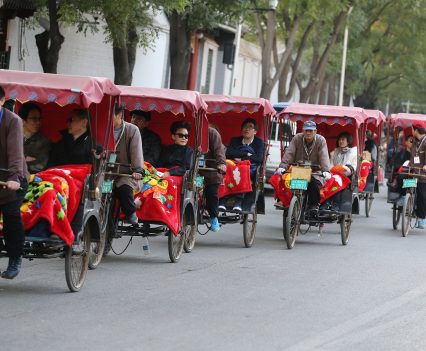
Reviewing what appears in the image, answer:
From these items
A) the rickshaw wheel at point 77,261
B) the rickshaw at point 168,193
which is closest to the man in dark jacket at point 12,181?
the rickshaw wheel at point 77,261

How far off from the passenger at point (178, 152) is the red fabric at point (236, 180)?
6.92 feet

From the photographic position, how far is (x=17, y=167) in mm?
10312

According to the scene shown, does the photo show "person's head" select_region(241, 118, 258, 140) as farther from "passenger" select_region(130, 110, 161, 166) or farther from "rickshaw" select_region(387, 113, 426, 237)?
"rickshaw" select_region(387, 113, 426, 237)

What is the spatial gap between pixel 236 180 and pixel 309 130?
51.5 inches

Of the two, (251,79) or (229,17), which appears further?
(251,79)

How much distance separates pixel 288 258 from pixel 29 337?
7493 mm

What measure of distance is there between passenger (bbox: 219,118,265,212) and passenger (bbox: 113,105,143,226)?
157 inches

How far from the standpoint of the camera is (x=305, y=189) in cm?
1731

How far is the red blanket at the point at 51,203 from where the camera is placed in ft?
35.5

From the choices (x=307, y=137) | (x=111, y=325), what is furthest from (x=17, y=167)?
(x=307, y=137)

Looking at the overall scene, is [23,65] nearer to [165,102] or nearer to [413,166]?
[413,166]

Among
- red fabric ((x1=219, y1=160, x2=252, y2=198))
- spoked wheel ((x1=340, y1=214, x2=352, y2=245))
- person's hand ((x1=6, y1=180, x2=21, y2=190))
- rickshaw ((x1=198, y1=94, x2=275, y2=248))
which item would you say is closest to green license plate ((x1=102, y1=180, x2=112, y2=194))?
person's hand ((x1=6, y1=180, x2=21, y2=190))

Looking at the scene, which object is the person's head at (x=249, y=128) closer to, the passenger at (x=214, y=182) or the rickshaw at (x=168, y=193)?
the passenger at (x=214, y=182)

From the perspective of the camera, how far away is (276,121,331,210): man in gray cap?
17.7 meters
